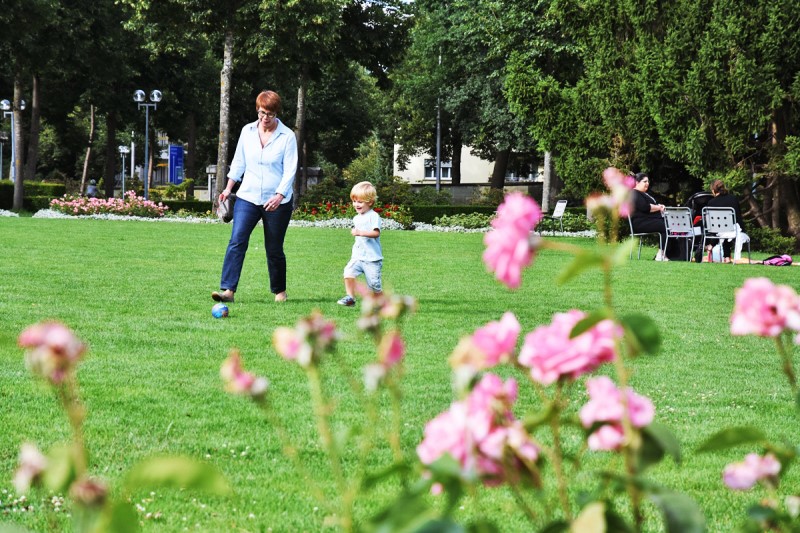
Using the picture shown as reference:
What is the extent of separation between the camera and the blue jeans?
9.37 meters

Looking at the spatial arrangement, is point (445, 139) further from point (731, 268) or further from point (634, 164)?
point (731, 268)

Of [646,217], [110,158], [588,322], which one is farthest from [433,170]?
[588,322]

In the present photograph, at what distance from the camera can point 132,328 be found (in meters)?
7.91

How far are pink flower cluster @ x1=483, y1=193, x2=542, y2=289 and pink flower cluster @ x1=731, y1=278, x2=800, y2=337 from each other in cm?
33

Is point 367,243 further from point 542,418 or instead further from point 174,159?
point 174,159

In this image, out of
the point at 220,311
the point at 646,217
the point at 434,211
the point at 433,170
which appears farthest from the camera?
the point at 433,170

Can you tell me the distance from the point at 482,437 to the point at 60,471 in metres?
0.47

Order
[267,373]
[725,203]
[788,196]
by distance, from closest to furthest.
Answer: [267,373]
[725,203]
[788,196]

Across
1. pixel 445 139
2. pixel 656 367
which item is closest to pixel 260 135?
pixel 656 367

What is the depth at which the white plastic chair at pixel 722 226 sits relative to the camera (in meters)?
18.9

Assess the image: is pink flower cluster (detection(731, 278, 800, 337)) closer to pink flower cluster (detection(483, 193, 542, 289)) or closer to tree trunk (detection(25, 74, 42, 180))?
pink flower cluster (detection(483, 193, 542, 289))

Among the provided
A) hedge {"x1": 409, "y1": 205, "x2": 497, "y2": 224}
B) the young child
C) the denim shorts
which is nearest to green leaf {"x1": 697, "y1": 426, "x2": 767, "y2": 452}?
the young child

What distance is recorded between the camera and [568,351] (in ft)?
4.32

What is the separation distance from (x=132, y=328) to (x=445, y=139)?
56198mm
